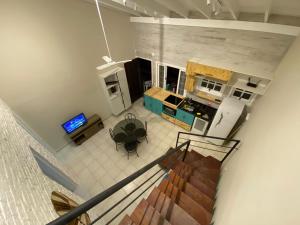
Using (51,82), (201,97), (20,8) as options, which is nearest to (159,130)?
(201,97)

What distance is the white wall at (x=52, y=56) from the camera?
2.73 m

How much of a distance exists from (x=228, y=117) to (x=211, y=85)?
114 cm

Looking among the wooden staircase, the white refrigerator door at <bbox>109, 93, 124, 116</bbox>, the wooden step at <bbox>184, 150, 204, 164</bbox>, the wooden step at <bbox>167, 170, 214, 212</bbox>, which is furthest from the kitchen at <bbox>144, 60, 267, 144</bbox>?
the wooden step at <bbox>167, 170, 214, 212</bbox>

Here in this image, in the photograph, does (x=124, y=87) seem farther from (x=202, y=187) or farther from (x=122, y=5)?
(x=202, y=187)

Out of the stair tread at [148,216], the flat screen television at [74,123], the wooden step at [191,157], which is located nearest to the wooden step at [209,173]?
the wooden step at [191,157]

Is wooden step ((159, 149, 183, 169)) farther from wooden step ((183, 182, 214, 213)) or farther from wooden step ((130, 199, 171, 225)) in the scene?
wooden step ((130, 199, 171, 225))

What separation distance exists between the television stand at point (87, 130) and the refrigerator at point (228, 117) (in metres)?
3.64

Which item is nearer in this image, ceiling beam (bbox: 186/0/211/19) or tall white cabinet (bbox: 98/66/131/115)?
ceiling beam (bbox: 186/0/211/19)

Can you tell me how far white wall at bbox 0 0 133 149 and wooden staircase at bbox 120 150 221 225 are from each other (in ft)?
10.8

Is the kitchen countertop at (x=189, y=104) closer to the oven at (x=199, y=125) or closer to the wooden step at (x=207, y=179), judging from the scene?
the oven at (x=199, y=125)

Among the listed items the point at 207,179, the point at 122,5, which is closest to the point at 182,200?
the point at 207,179

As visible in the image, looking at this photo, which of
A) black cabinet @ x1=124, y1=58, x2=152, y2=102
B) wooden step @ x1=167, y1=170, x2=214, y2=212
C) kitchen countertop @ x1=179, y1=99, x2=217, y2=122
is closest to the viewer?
wooden step @ x1=167, y1=170, x2=214, y2=212

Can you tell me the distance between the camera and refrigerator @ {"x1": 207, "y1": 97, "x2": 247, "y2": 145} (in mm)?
3447

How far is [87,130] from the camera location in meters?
4.55
